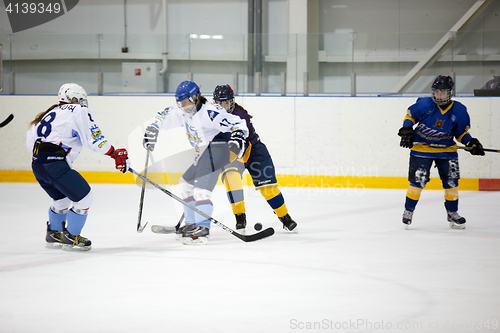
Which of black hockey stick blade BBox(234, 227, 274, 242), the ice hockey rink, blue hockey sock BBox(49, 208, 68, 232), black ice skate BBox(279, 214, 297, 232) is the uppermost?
blue hockey sock BBox(49, 208, 68, 232)

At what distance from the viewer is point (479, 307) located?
2.26 m

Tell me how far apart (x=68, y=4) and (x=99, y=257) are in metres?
8.00

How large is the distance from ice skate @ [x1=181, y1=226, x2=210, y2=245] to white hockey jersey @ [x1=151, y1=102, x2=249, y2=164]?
474 millimetres

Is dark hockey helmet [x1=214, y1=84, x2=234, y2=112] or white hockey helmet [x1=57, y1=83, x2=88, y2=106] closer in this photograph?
white hockey helmet [x1=57, y1=83, x2=88, y2=106]

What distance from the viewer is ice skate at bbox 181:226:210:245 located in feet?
11.9

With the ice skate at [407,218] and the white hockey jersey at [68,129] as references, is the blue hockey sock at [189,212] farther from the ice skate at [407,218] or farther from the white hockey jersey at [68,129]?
the ice skate at [407,218]

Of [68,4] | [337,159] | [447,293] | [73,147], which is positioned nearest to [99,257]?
[73,147]

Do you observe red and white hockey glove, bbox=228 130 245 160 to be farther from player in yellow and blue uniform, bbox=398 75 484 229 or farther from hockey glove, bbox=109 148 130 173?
player in yellow and blue uniform, bbox=398 75 484 229

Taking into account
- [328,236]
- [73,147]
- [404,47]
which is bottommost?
[328,236]

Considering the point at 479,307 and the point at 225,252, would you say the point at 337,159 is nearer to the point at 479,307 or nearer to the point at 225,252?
the point at 225,252

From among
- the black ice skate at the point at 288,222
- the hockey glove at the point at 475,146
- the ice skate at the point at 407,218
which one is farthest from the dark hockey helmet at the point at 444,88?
the black ice skate at the point at 288,222

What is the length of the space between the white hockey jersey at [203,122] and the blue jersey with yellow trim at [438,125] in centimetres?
139

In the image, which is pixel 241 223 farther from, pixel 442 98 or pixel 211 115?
A: pixel 442 98

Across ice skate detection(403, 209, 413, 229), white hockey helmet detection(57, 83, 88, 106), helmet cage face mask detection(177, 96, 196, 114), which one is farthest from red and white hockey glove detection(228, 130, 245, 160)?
ice skate detection(403, 209, 413, 229)
